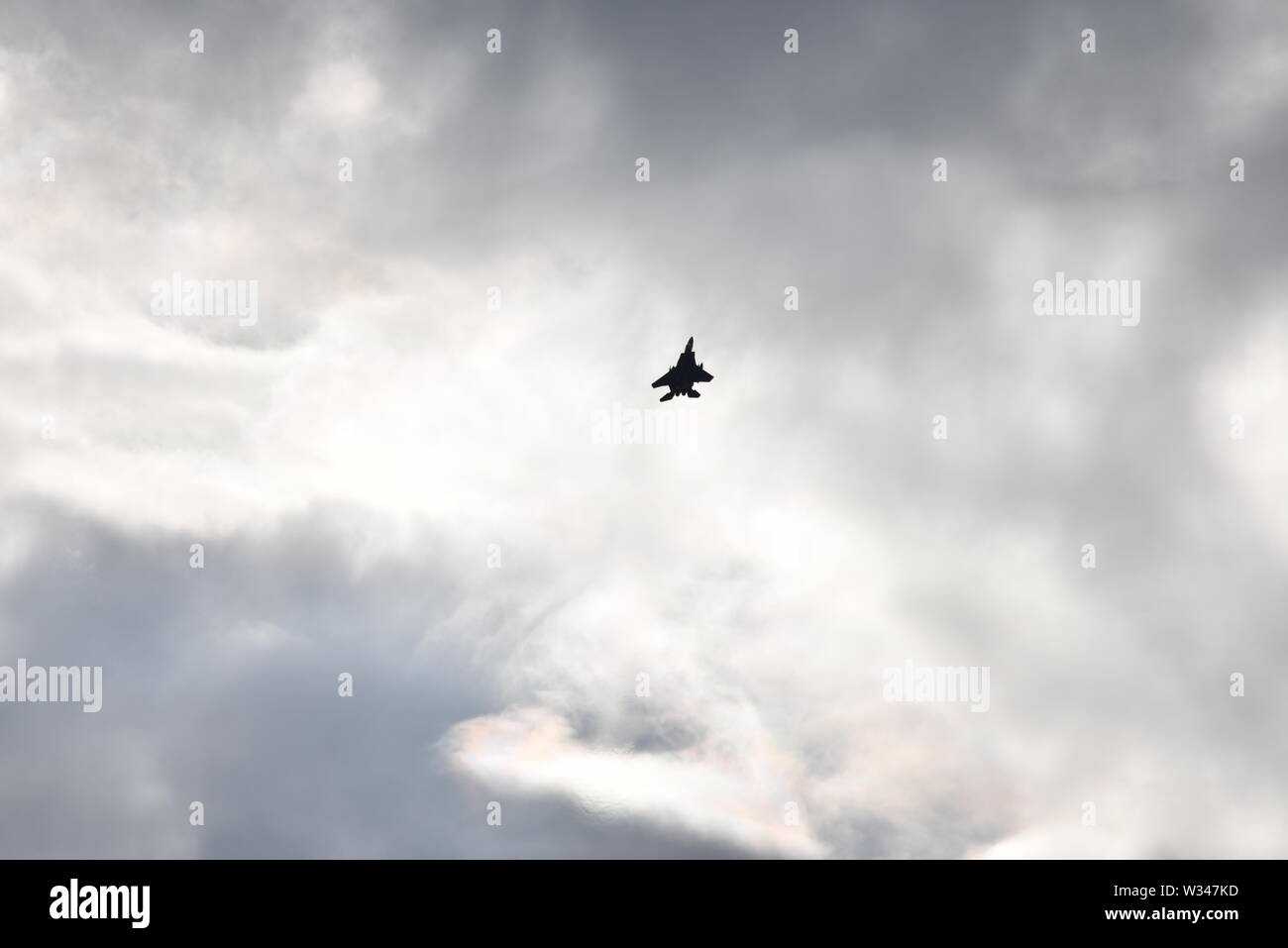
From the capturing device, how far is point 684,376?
12450 centimetres

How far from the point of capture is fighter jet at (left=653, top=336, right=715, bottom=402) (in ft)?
407

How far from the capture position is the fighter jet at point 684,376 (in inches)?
4884
